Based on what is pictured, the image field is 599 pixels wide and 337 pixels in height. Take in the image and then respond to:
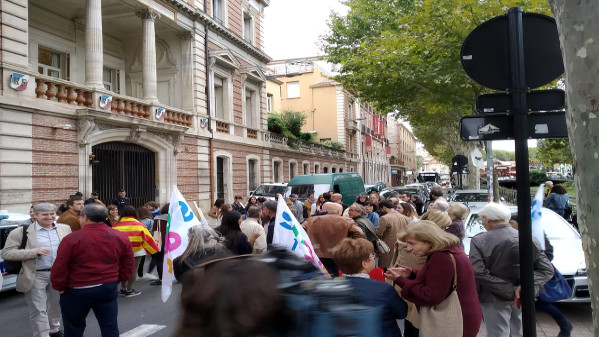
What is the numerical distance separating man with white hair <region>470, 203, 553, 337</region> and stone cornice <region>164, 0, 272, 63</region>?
17108 millimetres

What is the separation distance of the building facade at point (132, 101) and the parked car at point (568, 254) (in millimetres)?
11309

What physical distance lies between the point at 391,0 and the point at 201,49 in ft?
28.4

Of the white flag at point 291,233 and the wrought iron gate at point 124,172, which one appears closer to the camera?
the white flag at point 291,233

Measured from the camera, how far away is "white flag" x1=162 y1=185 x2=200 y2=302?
5.12m

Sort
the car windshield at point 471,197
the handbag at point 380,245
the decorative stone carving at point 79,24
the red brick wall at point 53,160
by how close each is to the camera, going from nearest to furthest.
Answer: the handbag at point 380,245 → the red brick wall at point 53,160 → the car windshield at point 471,197 → the decorative stone carving at point 79,24

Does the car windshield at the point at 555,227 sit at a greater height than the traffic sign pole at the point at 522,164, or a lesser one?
lesser

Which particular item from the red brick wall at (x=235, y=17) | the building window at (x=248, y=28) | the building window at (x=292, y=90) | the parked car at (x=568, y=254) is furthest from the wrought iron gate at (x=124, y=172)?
the building window at (x=292, y=90)

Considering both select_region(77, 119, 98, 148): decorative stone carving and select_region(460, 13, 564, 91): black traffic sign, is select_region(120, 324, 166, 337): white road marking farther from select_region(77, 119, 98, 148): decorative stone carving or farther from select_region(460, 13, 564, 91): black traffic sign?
select_region(77, 119, 98, 148): decorative stone carving

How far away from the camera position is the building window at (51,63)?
1592cm

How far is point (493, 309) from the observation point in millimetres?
4207

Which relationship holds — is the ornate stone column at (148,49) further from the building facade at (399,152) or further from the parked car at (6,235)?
the building facade at (399,152)

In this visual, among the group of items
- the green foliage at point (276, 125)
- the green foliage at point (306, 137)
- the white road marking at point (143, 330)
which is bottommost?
the white road marking at point (143, 330)

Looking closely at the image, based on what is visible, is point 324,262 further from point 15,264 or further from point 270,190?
point 270,190

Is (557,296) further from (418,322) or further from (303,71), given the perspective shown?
(303,71)
